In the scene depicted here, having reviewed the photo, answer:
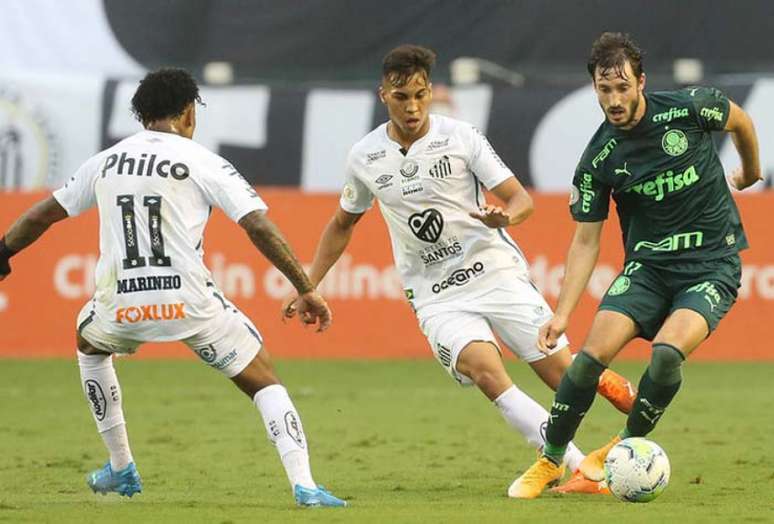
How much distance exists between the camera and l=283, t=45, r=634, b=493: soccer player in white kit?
359 inches

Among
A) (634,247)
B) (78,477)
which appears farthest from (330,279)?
(634,247)

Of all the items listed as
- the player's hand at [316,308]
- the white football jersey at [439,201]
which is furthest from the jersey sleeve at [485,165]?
the player's hand at [316,308]

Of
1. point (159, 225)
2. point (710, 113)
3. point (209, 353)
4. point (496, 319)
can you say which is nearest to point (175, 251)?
point (159, 225)

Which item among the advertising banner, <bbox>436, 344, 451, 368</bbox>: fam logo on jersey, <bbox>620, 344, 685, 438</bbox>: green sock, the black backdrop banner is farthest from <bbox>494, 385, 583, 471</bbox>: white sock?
the black backdrop banner

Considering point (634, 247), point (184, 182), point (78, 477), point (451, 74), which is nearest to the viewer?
point (184, 182)

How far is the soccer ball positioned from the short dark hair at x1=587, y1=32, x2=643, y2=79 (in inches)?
74.9

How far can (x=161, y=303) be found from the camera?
828 cm

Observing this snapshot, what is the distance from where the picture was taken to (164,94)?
8.45 m

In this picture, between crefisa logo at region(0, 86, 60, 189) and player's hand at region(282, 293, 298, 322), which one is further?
crefisa logo at region(0, 86, 60, 189)

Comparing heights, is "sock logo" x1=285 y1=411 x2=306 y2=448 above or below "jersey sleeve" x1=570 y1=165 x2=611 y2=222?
below

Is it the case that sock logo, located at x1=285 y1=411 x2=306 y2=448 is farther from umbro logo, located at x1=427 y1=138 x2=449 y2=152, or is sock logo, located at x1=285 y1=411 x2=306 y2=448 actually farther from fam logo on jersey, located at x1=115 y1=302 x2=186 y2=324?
umbro logo, located at x1=427 y1=138 x2=449 y2=152

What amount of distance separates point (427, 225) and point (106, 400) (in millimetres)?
2027

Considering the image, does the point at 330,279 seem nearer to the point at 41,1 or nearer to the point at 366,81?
the point at 366,81

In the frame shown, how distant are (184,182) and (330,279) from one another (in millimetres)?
9464
